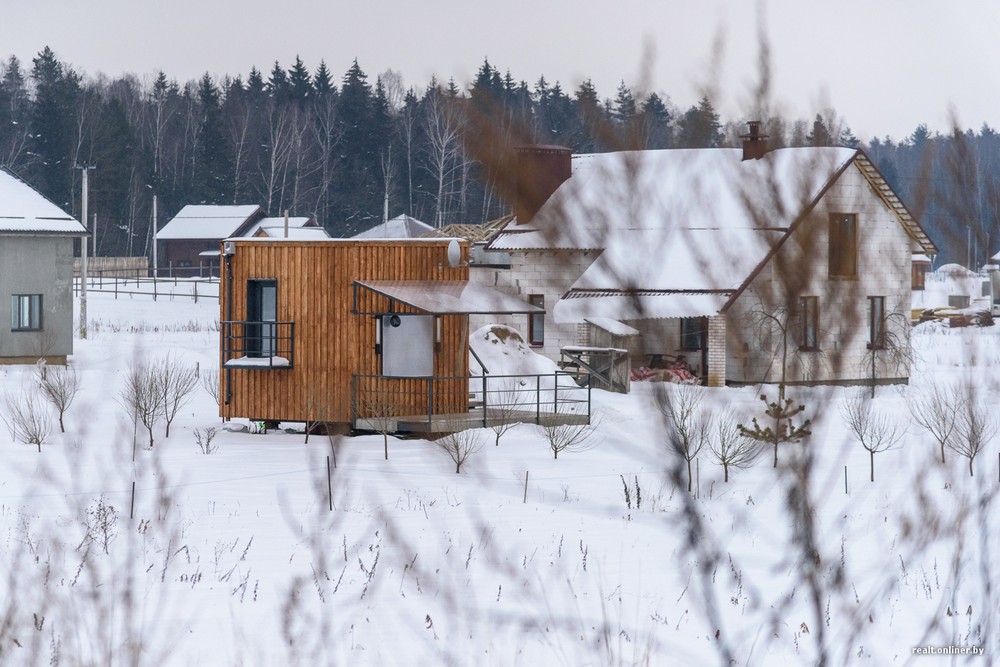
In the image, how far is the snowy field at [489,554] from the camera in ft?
21.1

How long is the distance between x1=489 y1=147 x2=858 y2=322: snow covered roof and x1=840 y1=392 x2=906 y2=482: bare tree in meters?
13.7

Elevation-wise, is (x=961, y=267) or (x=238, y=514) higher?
(x=961, y=267)

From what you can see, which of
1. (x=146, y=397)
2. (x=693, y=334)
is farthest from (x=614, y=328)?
(x=693, y=334)

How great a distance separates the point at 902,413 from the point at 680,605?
15381 millimetres

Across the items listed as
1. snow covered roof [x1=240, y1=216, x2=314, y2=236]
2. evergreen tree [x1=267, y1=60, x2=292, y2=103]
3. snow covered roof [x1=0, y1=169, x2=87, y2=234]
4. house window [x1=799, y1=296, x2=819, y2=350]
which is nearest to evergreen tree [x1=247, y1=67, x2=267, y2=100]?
evergreen tree [x1=267, y1=60, x2=292, y2=103]

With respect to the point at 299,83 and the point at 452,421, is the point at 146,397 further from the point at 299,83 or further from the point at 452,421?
the point at 299,83

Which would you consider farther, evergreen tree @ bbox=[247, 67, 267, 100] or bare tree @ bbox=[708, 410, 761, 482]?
evergreen tree @ bbox=[247, 67, 267, 100]

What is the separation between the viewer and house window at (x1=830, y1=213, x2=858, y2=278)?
3.56m

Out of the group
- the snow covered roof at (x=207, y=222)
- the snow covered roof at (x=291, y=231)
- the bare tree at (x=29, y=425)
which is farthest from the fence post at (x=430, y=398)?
the snow covered roof at (x=207, y=222)

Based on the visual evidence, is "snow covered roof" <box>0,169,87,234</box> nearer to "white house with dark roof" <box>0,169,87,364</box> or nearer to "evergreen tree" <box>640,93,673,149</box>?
"white house with dark roof" <box>0,169,87,364</box>

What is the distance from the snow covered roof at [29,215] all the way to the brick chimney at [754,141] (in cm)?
3055

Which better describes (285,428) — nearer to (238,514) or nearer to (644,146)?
(238,514)

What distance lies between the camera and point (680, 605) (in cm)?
1135

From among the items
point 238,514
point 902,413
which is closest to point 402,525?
point 238,514
